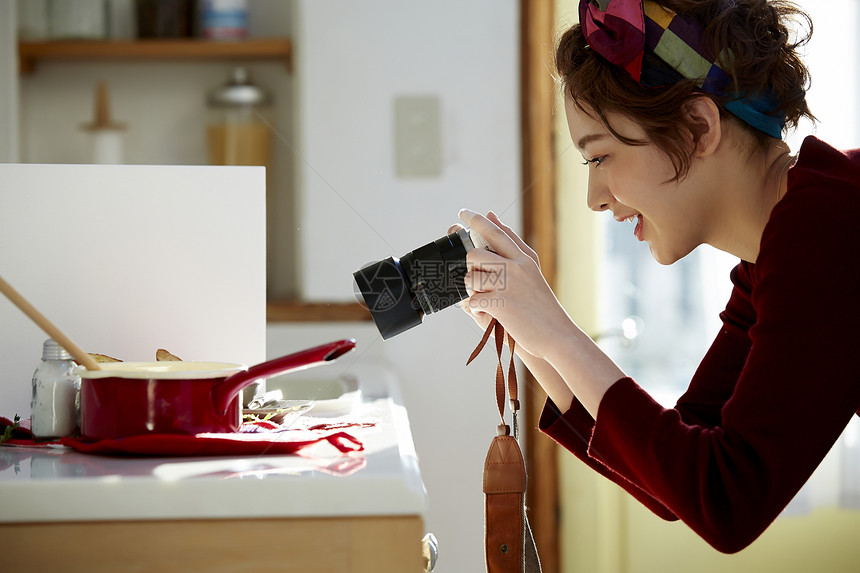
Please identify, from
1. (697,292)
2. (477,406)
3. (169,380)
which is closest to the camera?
(169,380)

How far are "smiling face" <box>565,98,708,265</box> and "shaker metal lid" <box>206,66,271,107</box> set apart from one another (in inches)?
38.8

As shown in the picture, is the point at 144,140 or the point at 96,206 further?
the point at 144,140

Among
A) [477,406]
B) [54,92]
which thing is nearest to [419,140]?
[477,406]

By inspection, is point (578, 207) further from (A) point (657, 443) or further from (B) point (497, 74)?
(A) point (657, 443)

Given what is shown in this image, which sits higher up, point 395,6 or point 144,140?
point 395,6

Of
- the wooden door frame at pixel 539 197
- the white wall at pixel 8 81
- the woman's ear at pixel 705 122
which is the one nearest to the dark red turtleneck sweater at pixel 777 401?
the woman's ear at pixel 705 122

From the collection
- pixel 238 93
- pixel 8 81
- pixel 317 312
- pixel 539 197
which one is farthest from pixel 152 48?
pixel 539 197

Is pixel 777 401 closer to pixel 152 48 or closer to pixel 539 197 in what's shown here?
pixel 539 197

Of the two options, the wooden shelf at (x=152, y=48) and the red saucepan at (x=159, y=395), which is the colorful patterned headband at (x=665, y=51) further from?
the wooden shelf at (x=152, y=48)

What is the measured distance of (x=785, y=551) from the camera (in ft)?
5.23

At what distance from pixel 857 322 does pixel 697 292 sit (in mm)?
1022

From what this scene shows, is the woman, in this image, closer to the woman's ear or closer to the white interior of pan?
the woman's ear

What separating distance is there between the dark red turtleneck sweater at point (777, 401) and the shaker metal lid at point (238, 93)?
1.22 m

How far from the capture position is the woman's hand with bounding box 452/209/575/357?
0.72 m
